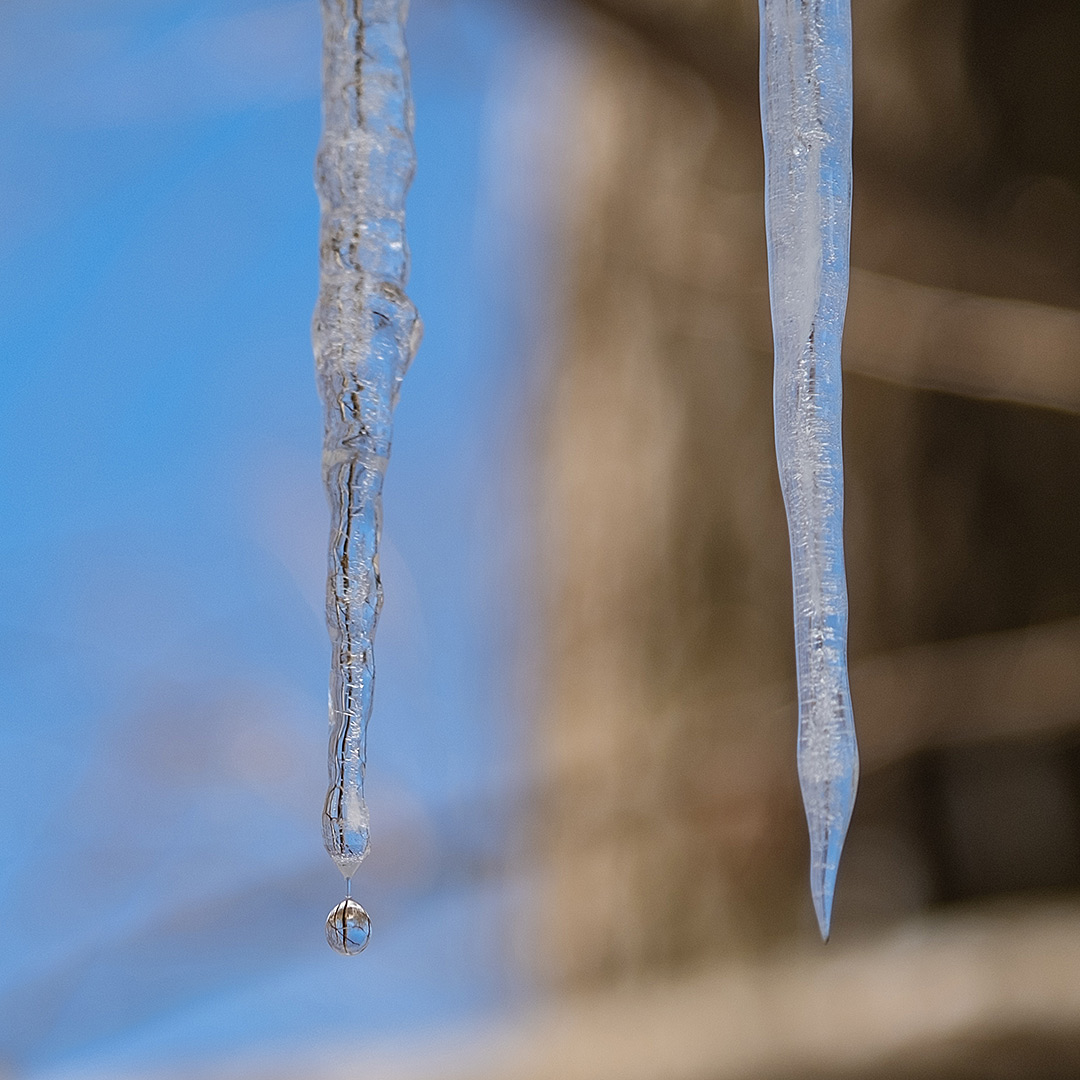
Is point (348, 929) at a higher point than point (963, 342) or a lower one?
lower

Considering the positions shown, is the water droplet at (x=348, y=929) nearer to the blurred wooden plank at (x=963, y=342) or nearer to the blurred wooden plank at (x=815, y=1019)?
the blurred wooden plank at (x=815, y=1019)

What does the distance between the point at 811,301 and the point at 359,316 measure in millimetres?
158

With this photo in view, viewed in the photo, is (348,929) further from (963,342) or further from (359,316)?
(963,342)

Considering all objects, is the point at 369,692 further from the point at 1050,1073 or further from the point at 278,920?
the point at 278,920

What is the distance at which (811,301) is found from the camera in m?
0.33

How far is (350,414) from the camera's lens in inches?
14.0

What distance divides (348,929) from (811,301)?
0.91 feet

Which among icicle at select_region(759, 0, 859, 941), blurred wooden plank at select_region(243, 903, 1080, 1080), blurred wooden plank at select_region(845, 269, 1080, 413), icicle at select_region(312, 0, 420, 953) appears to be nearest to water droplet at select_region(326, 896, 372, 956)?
icicle at select_region(312, 0, 420, 953)

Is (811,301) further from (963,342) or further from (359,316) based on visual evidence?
(963,342)

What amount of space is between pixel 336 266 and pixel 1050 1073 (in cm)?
82

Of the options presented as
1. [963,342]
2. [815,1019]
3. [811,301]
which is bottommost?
[815,1019]

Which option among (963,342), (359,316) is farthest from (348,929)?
(963,342)

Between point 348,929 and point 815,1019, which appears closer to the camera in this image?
point 348,929

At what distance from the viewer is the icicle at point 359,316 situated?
349mm
